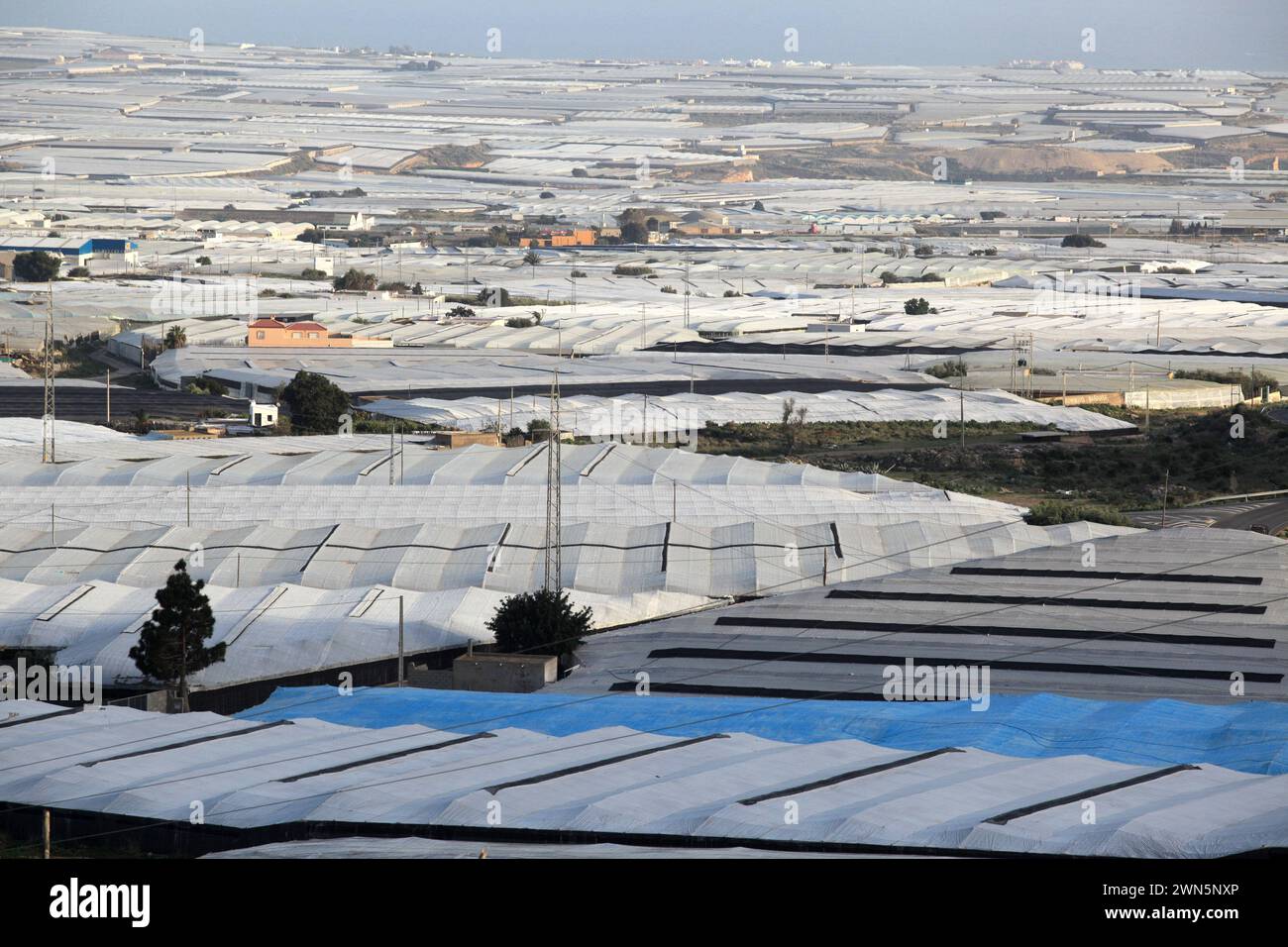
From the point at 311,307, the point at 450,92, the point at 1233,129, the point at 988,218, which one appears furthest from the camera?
the point at 450,92

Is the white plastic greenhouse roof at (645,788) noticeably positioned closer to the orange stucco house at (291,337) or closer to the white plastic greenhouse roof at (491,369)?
the white plastic greenhouse roof at (491,369)

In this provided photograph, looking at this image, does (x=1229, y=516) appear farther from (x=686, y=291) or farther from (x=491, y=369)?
(x=686, y=291)

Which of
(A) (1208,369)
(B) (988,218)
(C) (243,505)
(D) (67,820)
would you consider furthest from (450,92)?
(D) (67,820)

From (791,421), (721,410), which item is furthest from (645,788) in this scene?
(721,410)

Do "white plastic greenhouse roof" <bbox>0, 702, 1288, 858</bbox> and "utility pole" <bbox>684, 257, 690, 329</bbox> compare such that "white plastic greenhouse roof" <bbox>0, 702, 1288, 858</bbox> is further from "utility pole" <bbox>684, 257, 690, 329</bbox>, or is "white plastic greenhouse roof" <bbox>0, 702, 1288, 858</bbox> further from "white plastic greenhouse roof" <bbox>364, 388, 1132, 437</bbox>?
"utility pole" <bbox>684, 257, 690, 329</bbox>

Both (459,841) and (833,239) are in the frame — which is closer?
(459,841)

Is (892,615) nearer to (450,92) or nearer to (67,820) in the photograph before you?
(67,820)

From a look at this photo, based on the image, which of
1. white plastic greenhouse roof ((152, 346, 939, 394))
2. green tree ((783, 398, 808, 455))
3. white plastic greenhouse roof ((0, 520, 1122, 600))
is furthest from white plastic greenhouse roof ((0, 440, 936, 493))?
white plastic greenhouse roof ((152, 346, 939, 394))
